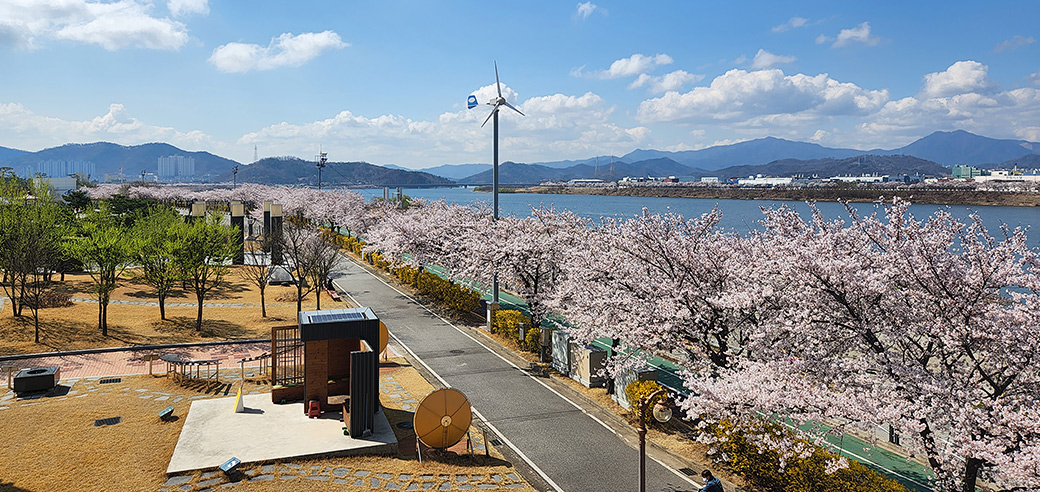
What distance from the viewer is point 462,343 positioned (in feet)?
97.9

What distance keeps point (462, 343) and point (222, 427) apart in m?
14.1

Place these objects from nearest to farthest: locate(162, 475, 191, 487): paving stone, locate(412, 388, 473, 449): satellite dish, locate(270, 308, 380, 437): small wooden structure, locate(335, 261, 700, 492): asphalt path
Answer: locate(162, 475, 191, 487): paving stone
locate(412, 388, 473, 449): satellite dish
locate(335, 261, 700, 492): asphalt path
locate(270, 308, 380, 437): small wooden structure

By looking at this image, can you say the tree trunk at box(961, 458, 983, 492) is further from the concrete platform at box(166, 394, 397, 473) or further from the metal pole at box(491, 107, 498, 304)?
the metal pole at box(491, 107, 498, 304)

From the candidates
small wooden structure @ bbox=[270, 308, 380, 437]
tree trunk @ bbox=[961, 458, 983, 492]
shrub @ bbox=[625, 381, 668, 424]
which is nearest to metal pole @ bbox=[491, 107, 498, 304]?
shrub @ bbox=[625, 381, 668, 424]

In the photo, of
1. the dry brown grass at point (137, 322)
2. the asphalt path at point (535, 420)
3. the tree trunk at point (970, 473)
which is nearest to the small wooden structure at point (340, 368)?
the asphalt path at point (535, 420)

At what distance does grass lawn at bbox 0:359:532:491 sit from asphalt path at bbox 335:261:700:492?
65.6 inches

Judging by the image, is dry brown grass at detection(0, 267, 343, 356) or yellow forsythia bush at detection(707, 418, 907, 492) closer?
yellow forsythia bush at detection(707, 418, 907, 492)

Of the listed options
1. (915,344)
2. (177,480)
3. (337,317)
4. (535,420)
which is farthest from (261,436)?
(915,344)

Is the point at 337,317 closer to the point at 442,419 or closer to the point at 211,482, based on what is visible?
the point at 442,419

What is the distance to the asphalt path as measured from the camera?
633 inches

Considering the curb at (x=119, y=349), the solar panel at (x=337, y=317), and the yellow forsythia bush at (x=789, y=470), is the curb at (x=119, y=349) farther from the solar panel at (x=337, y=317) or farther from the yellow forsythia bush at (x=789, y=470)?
the yellow forsythia bush at (x=789, y=470)

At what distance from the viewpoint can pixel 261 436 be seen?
1633cm

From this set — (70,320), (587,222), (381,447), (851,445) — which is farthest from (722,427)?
(70,320)

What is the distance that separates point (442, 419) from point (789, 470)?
28.3 feet
